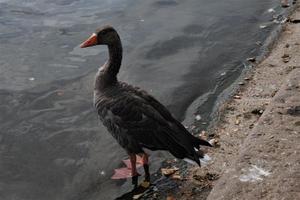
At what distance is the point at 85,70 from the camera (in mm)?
8516

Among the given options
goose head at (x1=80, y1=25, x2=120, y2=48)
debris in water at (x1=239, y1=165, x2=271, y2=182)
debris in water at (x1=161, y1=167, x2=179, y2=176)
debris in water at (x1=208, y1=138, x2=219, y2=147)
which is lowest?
debris in water at (x1=161, y1=167, x2=179, y2=176)

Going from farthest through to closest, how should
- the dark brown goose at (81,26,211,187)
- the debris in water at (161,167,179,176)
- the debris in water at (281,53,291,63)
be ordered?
the debris in water at (281,53,291,63) < the debris in water at (161,167,179,176) < the dark brown goose at (81,26,211,187)

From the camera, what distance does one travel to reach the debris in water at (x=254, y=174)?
15.1 feet

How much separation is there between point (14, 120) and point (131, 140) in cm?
238

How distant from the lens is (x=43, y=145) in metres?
6.60

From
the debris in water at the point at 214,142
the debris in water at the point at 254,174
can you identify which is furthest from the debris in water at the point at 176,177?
the debris in water at the point at 254,174

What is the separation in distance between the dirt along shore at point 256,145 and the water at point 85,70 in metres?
0.50

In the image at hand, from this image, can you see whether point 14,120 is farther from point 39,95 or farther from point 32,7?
Answer: point 32,7

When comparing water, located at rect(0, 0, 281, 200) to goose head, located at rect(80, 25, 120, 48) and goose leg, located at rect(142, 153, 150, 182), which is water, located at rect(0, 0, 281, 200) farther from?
goose head, located at rect(80, 25, 120, 48)

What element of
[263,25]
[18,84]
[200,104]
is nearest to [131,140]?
[200,104]

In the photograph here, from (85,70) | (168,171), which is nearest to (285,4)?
(85,70)

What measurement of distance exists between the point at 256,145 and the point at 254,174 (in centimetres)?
50

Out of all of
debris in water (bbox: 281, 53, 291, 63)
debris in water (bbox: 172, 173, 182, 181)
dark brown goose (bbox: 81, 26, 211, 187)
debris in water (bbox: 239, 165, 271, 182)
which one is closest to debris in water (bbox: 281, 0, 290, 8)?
debris in water (bbox: 281, 53, 291, 63)

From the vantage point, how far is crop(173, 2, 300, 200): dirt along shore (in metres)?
4.52
